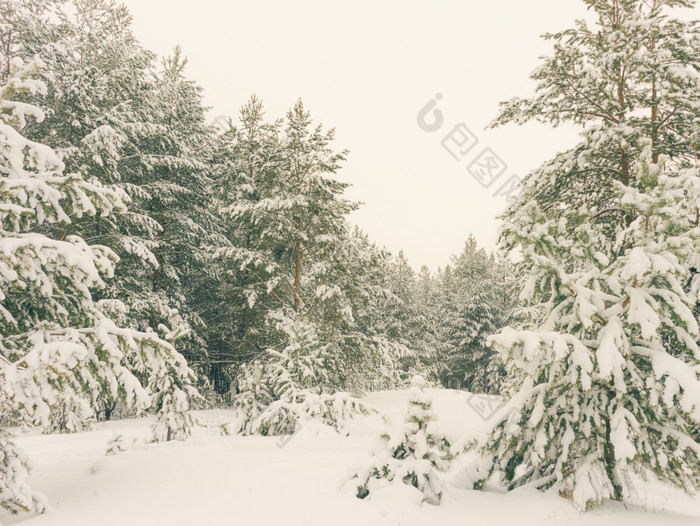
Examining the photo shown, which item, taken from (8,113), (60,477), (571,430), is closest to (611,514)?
(571,430)

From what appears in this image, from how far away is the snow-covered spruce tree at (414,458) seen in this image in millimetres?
5020

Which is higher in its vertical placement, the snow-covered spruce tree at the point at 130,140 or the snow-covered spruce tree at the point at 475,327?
the snow-covered spruce tree at the point at 130,140

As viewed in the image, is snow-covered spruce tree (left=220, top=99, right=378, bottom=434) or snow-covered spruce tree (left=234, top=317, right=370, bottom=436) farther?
snow-covered spruce tree (left=220, top=99, right=378, bottom=434)

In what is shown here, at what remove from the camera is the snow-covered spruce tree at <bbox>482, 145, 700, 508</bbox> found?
440cm

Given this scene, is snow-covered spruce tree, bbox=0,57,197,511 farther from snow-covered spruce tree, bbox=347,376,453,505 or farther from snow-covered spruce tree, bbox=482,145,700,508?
snow-covered spruce tree, bbox=482,145,700,508

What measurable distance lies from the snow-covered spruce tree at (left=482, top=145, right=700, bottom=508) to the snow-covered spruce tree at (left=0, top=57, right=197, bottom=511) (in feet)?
14.5

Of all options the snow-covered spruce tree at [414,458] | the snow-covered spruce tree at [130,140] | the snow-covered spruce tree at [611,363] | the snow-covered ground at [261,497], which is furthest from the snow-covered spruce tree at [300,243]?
the snow-covered spruce tree at [611,363]

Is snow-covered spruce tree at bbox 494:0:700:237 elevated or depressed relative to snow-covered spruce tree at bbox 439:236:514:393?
elevated

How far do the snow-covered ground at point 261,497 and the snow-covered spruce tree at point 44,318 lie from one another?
0.98 metres

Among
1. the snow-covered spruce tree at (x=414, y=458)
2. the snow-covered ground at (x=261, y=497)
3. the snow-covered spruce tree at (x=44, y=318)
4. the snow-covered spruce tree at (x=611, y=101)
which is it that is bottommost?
the snow-covered ground at (x=261, y=497)

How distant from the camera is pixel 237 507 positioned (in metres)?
4.80

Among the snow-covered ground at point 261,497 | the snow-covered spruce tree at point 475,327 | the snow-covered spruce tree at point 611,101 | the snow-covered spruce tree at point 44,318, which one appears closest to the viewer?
the snow-covered spruce tree at point 44,318

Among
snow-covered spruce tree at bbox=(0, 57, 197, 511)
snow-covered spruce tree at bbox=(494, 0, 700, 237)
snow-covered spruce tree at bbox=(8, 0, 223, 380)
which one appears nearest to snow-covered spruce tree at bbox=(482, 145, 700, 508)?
snow-covered spruce tree at bbox=(494, 0, 700, 237)

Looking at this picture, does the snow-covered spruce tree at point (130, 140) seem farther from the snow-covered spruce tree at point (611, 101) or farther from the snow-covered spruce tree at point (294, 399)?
the snow-covered spruce tree at point (611, 101)
